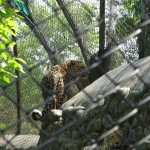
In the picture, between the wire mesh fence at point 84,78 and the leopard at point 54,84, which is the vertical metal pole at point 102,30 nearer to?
the wire mesh fence at point 84,78

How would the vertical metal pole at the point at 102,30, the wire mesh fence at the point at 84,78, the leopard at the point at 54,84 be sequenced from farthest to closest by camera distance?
the leopard at the point at 54,84, the vertical metal pole at the point at 102,30, the wire mesh fence at the point at 84,78

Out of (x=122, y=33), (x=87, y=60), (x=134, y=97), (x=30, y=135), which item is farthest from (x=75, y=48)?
(x=134, y=97)

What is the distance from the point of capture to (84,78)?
505cm

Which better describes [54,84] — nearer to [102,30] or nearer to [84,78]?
[84,78]

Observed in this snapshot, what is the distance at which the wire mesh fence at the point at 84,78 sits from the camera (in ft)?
10.9

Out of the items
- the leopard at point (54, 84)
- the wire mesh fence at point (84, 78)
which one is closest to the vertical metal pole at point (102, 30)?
the wire mesh fence at point (84, 78)

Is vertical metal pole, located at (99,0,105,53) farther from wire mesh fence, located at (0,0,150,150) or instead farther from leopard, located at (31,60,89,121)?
leopard, located at (31,60,89,121)

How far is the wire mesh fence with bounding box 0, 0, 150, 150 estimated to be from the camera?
3.32m

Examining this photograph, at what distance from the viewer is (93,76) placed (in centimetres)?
491

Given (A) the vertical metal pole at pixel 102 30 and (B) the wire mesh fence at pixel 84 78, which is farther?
(A) the vertical metal pole at pixel 102 30

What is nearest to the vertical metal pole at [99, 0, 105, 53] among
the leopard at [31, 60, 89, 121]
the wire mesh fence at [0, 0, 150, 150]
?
the wire mesh fence at [0, 0, 150, 150]

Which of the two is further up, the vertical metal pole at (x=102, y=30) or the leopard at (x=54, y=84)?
the vertical metal pole at (x=102, y=30)

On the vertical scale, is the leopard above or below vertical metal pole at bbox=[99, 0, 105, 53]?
below

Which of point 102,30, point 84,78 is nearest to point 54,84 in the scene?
point 84,78
